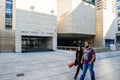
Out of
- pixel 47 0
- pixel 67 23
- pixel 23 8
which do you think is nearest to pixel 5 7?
pixel 23 8

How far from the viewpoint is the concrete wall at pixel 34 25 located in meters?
21.4

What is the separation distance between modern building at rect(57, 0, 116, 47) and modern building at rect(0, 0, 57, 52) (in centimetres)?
518

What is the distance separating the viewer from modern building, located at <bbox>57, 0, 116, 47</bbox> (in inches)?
Answer: 1169

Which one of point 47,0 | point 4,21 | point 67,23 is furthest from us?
point 67,23

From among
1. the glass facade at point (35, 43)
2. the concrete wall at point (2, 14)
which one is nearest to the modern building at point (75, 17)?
the glass facade at point (35, 43)

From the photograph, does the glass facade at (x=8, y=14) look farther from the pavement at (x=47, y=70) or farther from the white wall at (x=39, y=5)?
the pavement at (x=47, y=70)

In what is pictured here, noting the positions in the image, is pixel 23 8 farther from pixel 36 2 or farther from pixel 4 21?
pixel 4 21

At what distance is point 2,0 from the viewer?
26.1 metres

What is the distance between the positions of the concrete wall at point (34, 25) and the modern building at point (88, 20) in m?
5.21

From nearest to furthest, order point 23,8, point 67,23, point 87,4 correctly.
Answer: point 23,8 → point 67,23 → point 87,4

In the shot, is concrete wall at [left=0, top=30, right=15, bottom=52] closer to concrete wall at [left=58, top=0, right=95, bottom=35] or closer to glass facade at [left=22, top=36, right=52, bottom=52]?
glass facade at [left=22, top=36, right=52, bottom=52]

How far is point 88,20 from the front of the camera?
111ft

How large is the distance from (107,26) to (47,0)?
19.7 m

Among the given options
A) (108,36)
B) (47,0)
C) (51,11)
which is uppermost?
(47,0)
